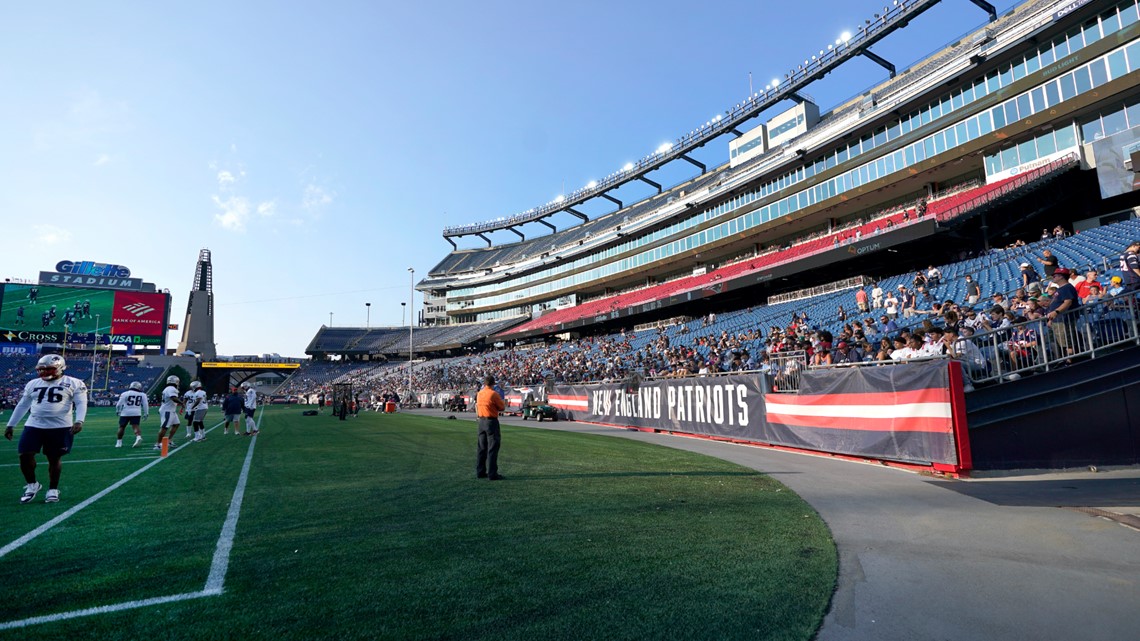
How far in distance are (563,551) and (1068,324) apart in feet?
31.6

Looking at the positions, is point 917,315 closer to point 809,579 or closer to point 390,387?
point 809,579

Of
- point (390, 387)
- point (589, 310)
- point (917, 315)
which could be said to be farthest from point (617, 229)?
point (917, 315)

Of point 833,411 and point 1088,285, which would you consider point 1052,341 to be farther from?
point 833,411

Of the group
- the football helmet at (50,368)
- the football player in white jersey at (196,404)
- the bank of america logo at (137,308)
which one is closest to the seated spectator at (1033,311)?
the football helmet at (50,368)

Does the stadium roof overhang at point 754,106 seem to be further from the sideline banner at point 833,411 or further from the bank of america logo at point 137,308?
the bank of america logo at point 137,308

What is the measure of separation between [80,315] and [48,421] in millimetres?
76483

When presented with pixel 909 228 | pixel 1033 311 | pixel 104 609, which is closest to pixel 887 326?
pixel 1033 311

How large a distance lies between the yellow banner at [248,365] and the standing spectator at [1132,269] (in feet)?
303

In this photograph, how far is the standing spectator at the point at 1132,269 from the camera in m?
8.77

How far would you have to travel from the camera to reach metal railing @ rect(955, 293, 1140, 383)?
8484mm

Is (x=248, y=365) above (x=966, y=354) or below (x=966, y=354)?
above

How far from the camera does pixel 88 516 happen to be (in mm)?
6211

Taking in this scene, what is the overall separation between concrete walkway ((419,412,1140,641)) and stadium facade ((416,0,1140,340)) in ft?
71.1

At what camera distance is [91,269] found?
6894cm
